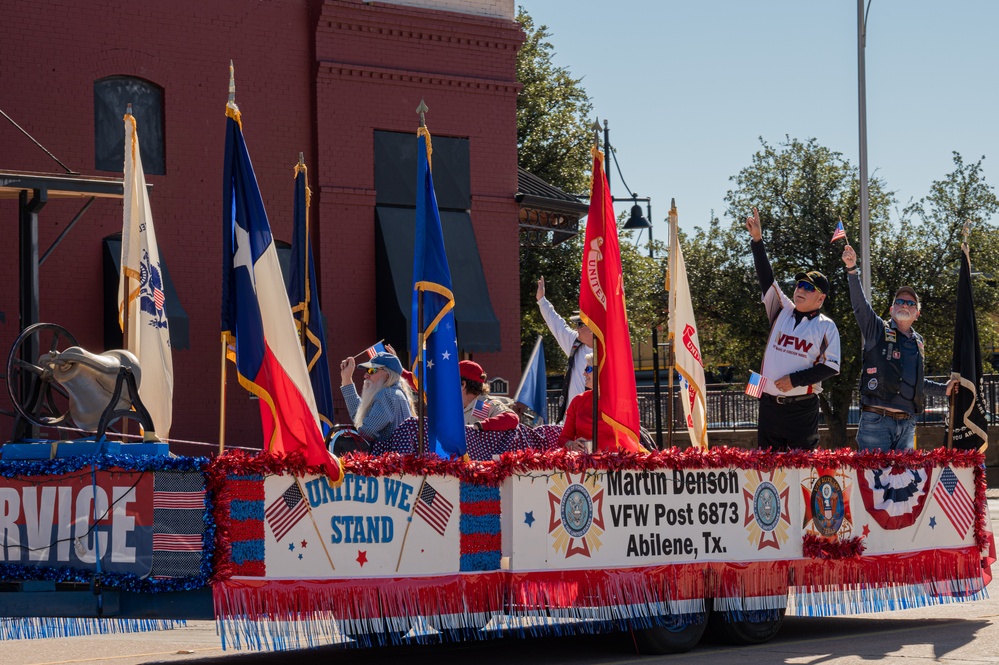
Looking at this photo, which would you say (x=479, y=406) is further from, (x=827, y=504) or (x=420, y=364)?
(x=827, y=504)

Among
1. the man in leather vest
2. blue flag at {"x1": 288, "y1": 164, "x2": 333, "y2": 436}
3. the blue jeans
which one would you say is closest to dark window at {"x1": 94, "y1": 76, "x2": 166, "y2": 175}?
blue flag at {"x1": 288, "y1": 164, "x2": 333, "y2": 436}

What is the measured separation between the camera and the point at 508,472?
799 centimetres

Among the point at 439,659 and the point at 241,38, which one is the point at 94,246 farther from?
the point at 439,659

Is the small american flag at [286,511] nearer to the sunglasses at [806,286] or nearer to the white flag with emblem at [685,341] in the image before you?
the sunglasses at [806,286]

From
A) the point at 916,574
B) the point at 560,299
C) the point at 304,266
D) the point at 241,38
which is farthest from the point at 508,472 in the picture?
the point at 560,299

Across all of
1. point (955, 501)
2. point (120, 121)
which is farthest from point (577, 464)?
point (120, 121)

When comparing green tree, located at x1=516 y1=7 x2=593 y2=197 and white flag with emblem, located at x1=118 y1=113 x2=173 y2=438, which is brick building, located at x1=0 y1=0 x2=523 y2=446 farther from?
green tree, located at x1=516 y1=7 x2=593 y2=197

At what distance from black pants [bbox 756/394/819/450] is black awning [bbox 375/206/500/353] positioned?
9392mm

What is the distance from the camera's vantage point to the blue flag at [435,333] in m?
8.55

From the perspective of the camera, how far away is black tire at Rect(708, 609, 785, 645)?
891cm

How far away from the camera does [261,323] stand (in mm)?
7914

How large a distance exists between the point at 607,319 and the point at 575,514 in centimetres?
154

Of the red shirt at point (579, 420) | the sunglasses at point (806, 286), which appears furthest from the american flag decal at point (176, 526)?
the sunglasses at point (806, 286)

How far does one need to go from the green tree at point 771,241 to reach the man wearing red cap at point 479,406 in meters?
20.1
